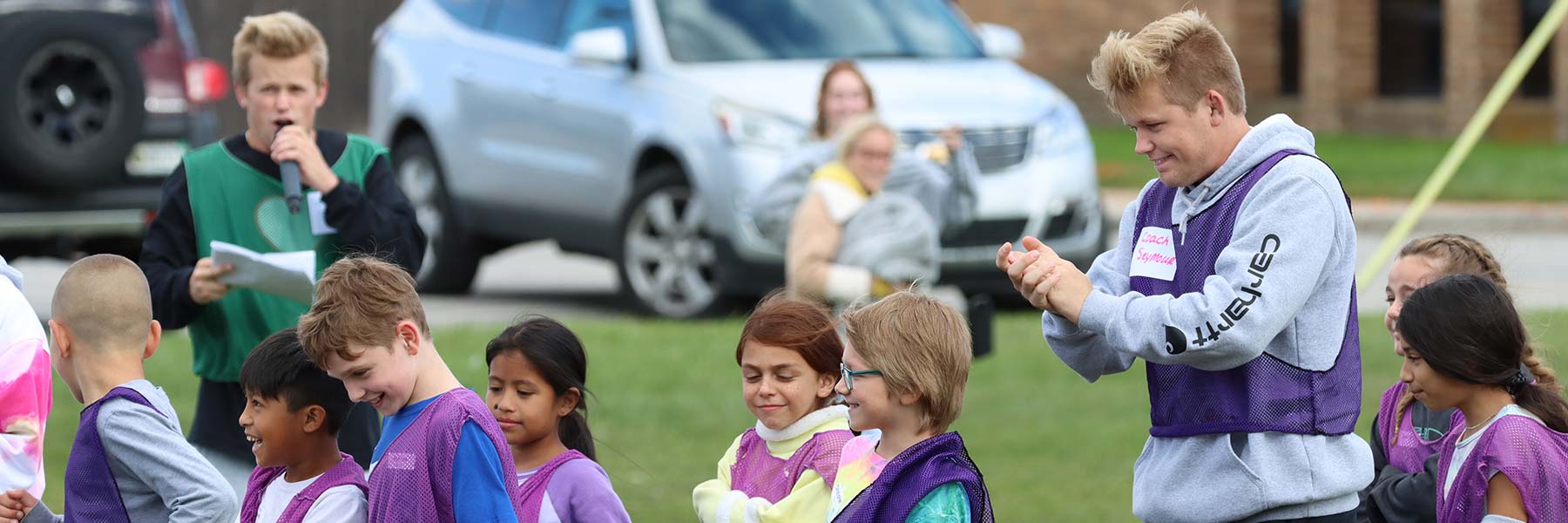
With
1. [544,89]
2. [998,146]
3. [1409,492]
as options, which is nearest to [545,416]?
[1409,492]

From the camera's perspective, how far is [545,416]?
456 centimetres

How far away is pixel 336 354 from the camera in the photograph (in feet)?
12.8

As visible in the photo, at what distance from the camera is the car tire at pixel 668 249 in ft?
36.9

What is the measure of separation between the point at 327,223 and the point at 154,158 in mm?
5787

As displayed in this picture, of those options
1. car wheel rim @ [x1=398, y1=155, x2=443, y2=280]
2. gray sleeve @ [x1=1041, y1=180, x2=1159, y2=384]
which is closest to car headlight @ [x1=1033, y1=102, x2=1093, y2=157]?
car wheel rim @ [x1=398, y1=155, x2=443, y2=280]

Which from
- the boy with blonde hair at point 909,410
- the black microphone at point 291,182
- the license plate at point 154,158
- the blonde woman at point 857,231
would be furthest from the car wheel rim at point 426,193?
the boy with blonde hair at point 909,410

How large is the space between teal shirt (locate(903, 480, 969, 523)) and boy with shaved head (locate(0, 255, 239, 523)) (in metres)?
1.34

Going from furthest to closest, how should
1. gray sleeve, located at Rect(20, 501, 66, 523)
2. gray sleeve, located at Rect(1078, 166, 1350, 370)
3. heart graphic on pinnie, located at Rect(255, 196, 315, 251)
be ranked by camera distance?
heart graphic on pinnie, located at Rect(255, 196, 315, 251)
gray sleeve, located at Rect(20, 501, 66, 523)
gray sleeve, located at Rect(1078, 166, 1350, 370)

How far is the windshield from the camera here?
11664mm

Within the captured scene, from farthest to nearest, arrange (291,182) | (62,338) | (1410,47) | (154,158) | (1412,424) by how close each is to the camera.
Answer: (1410,47), (154,158), (291,182), (1412,424), (62,338)

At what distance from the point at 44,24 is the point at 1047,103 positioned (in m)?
5.10

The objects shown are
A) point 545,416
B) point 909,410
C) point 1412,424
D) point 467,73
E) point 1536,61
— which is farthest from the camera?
point 1536,61

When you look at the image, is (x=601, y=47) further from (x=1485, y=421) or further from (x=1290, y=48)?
(x=1290, y=48)

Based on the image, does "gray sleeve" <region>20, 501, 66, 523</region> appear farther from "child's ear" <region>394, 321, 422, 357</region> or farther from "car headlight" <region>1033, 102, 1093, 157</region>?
"car headlight" <region>1033, 102, 1093, 157</region>
